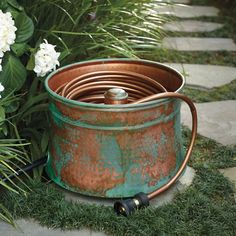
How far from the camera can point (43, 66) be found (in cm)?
206

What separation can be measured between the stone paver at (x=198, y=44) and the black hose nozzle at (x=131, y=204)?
2116 mm

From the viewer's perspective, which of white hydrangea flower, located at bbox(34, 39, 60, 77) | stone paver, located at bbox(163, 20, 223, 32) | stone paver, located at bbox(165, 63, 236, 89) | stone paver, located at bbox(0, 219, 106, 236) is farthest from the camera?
stone paver, located at bbox(163, 20, 223, 32)

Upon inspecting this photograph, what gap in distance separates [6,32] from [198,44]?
2.33 metres

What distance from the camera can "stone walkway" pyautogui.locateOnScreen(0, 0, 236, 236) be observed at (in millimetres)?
1818

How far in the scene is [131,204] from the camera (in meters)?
1.85

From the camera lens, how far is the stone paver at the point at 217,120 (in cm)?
254

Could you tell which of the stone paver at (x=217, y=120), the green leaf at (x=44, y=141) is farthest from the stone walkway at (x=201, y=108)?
the green leaf at (x=44, y=141)

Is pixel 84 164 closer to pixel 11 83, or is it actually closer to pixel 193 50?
pixel 11 83

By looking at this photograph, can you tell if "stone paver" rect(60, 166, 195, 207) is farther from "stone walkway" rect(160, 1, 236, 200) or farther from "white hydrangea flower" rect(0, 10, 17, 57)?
"white hydrangea flower" rect(0, 10, 17, 57)

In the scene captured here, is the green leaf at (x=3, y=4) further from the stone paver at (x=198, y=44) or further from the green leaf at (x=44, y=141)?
the stone paver at (x=198, y=44)

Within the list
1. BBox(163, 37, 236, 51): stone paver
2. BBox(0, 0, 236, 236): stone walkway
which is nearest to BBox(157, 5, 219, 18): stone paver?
BBox(0, 0, 236, 236): stone walkway

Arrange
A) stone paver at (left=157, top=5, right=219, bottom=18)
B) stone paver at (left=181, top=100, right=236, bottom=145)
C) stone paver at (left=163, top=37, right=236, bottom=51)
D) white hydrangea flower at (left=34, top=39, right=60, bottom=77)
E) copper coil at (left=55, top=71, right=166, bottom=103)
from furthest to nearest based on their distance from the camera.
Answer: stone paver at (left=157, top=5, right=219, bottom=18) → stone paver at (left=163, top=37, right=236, bottom=51) → stone paver at (left=181, top=100, right=236, bottom=145) → copper coil at (left=55, top=71, right=166, bottom=103) → white hydrangea flower at (left=34, top=39, right=60, bottom=77)

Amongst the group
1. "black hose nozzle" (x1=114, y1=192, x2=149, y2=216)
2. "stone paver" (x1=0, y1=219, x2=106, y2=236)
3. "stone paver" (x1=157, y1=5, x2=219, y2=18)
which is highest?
"black hose nozzle" (x1=114, y1=192, x2=149, y2=216)

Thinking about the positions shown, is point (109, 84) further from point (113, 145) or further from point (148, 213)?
point (148, 213)
